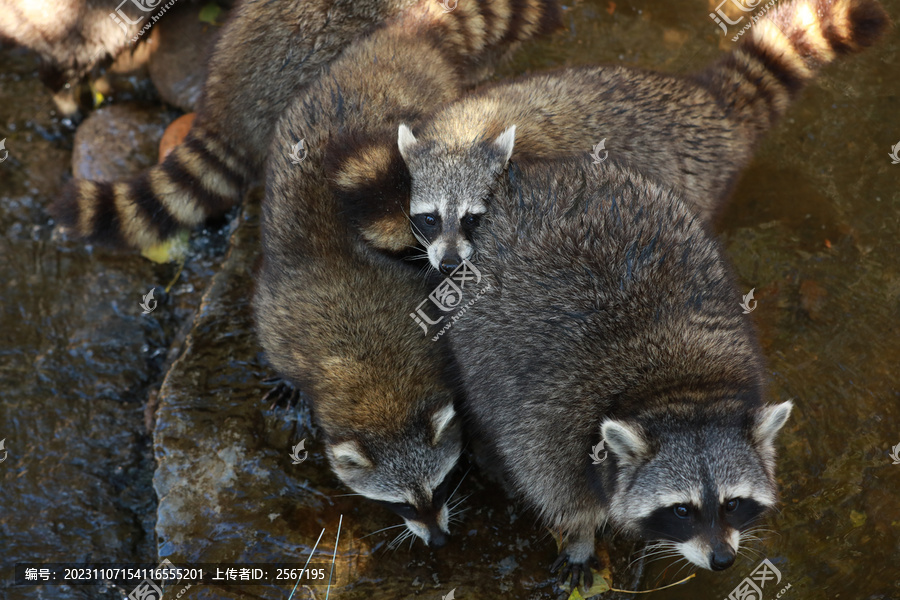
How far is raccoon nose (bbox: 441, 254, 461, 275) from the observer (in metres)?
4.20

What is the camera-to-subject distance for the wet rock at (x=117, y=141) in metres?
6.46

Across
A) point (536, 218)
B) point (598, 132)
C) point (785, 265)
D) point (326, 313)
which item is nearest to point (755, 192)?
point (785, 265)

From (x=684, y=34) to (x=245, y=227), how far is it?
11.8 feet

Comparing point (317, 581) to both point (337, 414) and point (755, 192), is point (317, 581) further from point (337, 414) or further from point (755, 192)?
point (755, 192)

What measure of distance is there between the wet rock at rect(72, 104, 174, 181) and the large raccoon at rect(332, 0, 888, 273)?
2.87 meters

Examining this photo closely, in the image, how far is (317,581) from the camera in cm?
403
